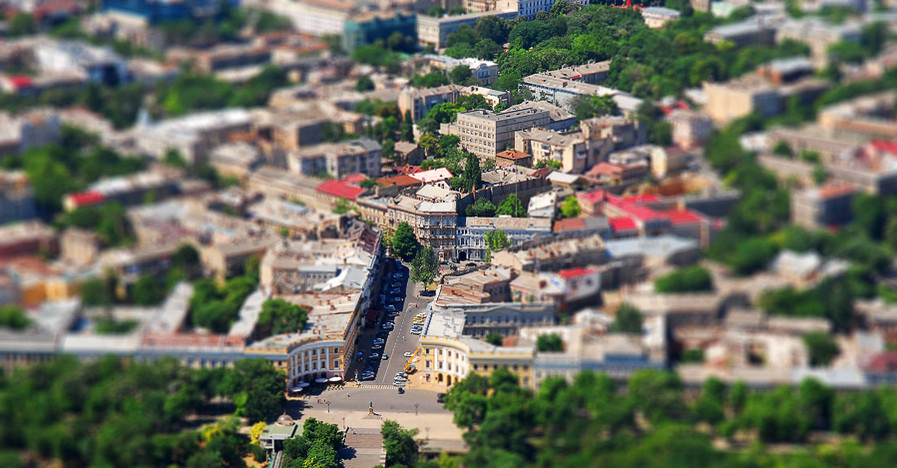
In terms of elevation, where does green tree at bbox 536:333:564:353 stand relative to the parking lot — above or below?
above

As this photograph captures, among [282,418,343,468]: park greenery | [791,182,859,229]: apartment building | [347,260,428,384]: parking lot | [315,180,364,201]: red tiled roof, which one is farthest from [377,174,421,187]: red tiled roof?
[791,182,859,229]: apartment building

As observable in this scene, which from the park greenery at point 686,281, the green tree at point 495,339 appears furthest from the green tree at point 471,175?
the park greenery at point 686,281

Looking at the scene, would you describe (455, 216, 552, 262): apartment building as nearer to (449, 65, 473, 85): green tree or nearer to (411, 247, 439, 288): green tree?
(411, 247, 439, 288): green tree

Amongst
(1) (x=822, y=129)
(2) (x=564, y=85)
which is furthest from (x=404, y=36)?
(1) (x=822, y=129)

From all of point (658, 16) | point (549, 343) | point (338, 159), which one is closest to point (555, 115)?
point (658, 16)

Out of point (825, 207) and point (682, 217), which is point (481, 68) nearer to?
point (682, 217)

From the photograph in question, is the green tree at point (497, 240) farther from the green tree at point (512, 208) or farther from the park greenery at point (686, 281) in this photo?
the park greenery at point (686, 281)

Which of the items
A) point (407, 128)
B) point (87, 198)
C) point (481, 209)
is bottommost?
point (481, 209)
